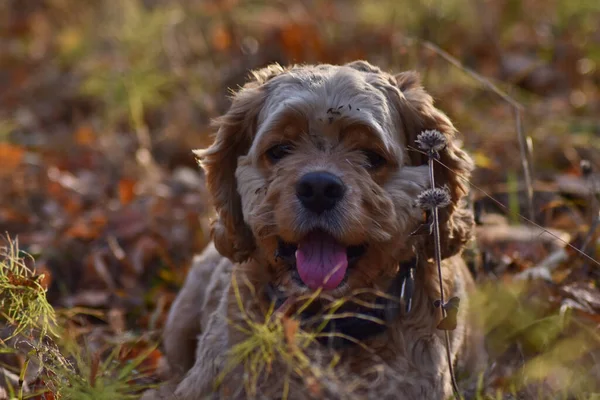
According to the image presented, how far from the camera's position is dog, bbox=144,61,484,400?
3.81 m

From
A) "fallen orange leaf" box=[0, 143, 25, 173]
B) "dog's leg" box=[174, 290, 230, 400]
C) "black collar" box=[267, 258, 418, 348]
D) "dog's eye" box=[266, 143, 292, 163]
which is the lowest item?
"fallen orange leaf" box=[0, 143, 25, 173]

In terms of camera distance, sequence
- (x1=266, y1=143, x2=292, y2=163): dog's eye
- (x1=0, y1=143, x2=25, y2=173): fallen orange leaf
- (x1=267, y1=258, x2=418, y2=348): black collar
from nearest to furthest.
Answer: (x1=267, y1=258, x2=418, y2=348): black collar
(x1=266, y1=143, x2=292, y2=163): dog's eye
(x1=0, y1=143, x2=25, y2=173): fallen orange leaf

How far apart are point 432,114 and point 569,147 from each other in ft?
10.9

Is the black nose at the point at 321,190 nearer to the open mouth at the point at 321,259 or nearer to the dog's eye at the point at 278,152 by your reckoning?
the open mouth at the point at 321,259

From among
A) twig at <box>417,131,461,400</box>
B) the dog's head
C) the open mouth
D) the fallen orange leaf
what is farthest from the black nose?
the fallen orange leaf

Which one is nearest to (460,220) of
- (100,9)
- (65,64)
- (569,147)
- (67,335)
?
(67,335)

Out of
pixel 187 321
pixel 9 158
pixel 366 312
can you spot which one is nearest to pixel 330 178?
pixel 366 312

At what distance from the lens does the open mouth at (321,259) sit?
150 inches

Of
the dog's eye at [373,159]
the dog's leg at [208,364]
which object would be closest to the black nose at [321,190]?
the dog's eye at [373,159]

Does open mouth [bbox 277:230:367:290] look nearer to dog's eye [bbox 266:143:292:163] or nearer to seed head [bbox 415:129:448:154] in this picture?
dog's eye [bbox 266:143:292:163]

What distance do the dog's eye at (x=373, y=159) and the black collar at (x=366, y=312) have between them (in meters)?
0.51

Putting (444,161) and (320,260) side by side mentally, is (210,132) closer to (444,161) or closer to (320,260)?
(444,161)

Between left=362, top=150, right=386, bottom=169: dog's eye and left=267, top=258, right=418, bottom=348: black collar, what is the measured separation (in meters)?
0.51

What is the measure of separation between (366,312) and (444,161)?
849mm
